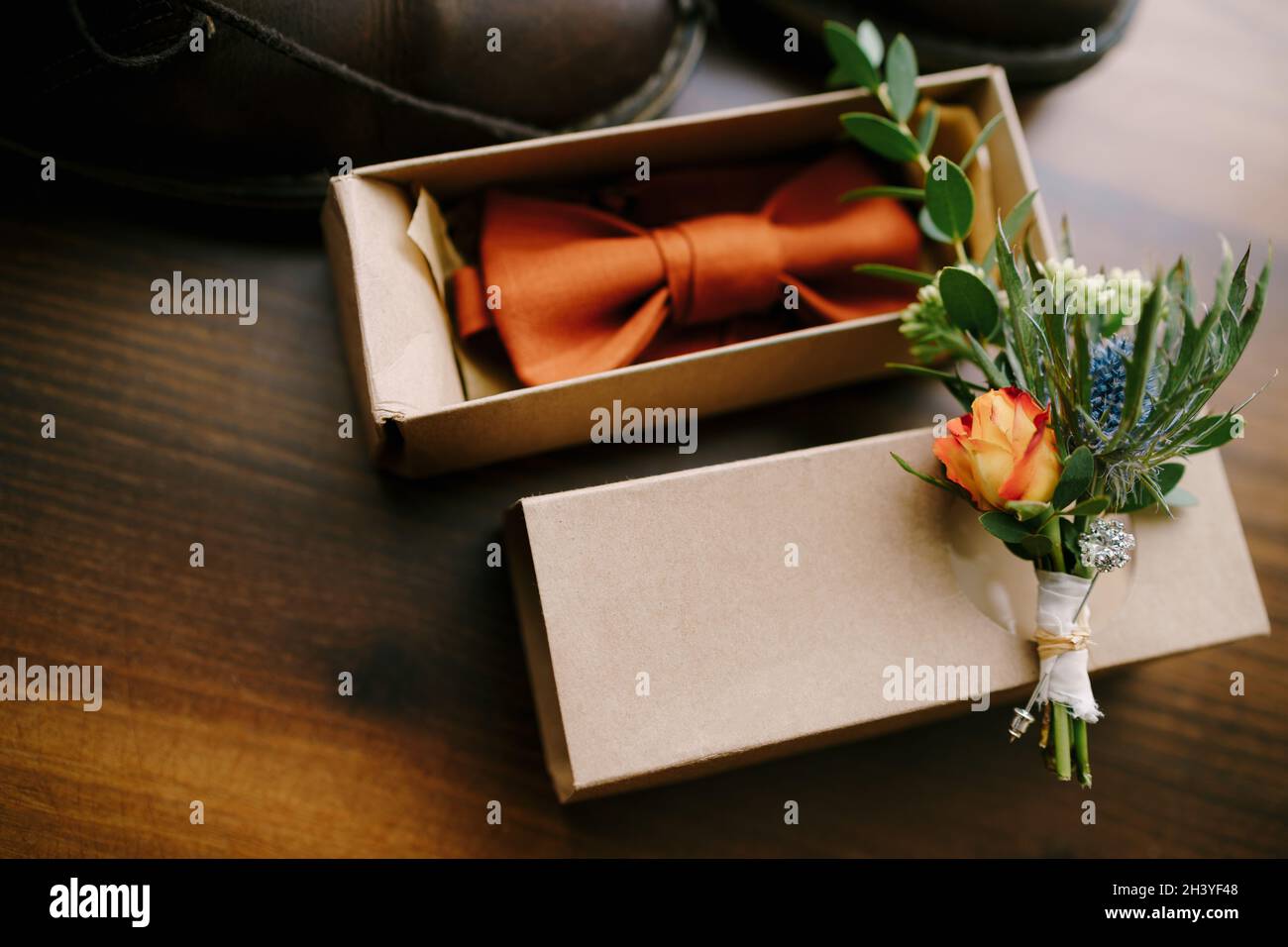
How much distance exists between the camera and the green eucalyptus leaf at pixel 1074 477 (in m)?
0.45

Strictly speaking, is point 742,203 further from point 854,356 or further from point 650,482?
point 650,482

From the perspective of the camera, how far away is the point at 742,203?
2.20 feet

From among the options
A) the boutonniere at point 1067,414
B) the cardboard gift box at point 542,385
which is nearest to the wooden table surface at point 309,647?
the cardboard gift box at point 542,385

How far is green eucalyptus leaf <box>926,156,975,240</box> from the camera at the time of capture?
1.77 feet

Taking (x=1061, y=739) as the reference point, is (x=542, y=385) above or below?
above

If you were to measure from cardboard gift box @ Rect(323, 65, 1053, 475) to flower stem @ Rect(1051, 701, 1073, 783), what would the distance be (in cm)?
25

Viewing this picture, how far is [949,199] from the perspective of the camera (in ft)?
1.82

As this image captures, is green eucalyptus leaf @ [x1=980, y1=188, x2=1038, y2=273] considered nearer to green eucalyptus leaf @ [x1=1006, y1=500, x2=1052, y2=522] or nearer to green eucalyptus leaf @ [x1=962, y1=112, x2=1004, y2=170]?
green eucalyptus leaf @ [x1=962, y1=112, x2=1004, y2=170]

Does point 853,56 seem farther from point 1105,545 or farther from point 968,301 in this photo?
point 1105,545

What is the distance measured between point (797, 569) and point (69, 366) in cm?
52

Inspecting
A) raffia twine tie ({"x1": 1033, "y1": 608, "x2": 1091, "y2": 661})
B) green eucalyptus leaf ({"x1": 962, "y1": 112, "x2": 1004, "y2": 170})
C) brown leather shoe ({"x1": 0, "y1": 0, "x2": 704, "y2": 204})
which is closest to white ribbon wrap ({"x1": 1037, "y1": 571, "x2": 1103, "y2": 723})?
raffia twine tie ({"x1": 1033, "y1": 608, "x2": 1091, "y2": 661})

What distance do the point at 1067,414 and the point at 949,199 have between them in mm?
166

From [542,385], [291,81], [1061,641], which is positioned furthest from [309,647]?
[1061,641]
